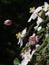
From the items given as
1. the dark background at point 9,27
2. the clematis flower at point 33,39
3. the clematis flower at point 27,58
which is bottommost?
the clematis flower at point 27,58

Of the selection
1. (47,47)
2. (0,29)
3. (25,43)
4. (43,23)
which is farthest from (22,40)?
→ (0,29)

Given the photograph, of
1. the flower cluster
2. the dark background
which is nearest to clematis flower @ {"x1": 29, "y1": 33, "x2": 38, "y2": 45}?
the flower cluster

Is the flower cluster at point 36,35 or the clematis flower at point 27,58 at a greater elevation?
the flower cluster at point 36,35

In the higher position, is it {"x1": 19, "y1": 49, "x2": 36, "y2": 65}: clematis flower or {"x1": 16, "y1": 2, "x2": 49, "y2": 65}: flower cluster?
{"x1": 16, "y1": 2, "x2": 49, "y2": 65}: flower cluster

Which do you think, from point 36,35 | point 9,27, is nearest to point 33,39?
point 36,35

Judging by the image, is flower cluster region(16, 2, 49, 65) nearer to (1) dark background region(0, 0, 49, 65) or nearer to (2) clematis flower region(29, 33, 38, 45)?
(2) clematis flower region(29, 33, 38, 45)

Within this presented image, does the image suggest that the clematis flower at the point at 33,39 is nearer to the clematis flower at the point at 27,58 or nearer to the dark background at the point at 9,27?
the clematis flower at the point at 27,58

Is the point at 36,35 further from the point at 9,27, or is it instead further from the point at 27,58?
the point at 9,27

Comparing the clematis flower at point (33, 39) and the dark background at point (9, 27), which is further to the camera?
the dark background at point (9, 27)

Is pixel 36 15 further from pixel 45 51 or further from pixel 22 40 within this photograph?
pixel 45 51

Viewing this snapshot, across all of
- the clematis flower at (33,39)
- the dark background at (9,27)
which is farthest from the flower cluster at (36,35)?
the dark background at (9,27)

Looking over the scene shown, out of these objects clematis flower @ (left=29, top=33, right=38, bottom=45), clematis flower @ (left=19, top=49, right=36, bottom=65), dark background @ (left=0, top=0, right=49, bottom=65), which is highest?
dark background @ (left=0, top=0, right=49, bottom=65)

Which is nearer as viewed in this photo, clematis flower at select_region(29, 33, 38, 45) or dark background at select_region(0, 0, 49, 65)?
clematis flower at select_region(29, 33, 38, 45)
